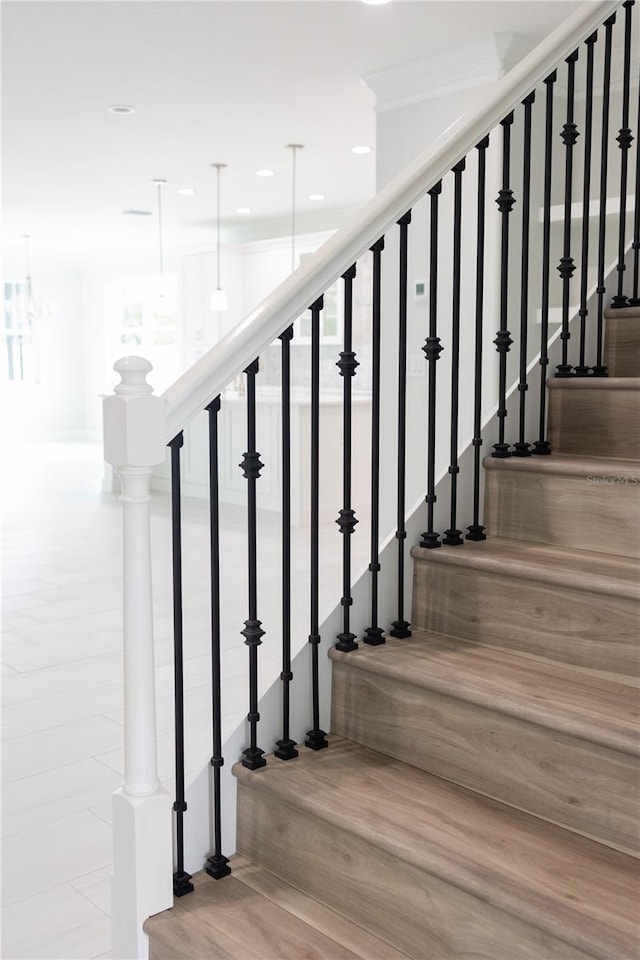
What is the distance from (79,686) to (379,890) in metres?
2.21

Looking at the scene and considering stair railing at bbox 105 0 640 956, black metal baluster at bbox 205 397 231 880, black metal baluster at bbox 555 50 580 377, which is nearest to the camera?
stair railing at bbox 105 0 640 956

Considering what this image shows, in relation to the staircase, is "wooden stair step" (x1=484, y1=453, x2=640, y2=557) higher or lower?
higher

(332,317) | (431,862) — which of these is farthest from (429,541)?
(332,317)

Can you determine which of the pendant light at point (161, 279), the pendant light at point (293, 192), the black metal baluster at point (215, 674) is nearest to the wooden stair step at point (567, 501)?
the black metal baluster at point (215, 674)

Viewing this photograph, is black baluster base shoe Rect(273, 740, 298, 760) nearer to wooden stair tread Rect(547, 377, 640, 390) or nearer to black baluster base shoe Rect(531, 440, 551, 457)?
black baluster base shoe Rect(531, 440, 551, 457)

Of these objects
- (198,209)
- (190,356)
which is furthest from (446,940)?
(190,356)

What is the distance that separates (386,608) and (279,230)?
8836mm

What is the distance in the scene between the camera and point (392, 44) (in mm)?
4578

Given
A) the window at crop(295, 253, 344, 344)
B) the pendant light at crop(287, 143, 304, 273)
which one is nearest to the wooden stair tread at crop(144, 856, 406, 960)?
the pendant light at crop(287, 143, 304, 273)

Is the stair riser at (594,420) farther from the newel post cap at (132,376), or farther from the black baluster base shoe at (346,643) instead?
the newel post cap at (132,376)

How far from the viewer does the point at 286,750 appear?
1.95 metres

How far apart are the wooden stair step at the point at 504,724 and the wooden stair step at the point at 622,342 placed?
1.12 meters

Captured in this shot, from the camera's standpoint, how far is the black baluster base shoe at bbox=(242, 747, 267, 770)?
191 centimetres

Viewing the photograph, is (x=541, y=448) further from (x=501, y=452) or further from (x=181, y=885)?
(x=181, y=885)
